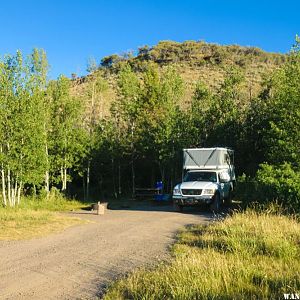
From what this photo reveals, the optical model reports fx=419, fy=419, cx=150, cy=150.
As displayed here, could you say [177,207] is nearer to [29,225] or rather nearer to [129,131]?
[29,225]

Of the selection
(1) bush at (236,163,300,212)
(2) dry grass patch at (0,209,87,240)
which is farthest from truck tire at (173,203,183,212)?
(2) dry grass patch at (0,209,87,240)

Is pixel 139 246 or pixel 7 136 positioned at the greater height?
pixel 7 136

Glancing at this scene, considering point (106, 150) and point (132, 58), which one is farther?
point (132, 58)

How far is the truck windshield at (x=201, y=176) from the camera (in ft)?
69.1

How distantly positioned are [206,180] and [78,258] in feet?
39.9

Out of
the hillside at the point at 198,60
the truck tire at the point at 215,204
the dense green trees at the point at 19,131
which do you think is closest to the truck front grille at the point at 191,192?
the truck tire at the point at 215,204

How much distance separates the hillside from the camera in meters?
66.8

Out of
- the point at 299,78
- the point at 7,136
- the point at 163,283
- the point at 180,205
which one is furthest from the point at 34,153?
the point at 163,283

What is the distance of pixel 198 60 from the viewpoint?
262 feet

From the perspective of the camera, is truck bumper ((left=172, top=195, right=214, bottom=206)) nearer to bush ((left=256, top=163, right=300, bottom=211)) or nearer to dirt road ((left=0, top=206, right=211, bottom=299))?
bush ((left=256, top=163, right=300, bottom=211))

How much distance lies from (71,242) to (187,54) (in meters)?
77.2

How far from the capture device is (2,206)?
74.0ft

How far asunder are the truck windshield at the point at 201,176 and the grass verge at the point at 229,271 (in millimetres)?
10346

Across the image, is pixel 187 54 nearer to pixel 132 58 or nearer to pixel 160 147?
pixel 132 58
